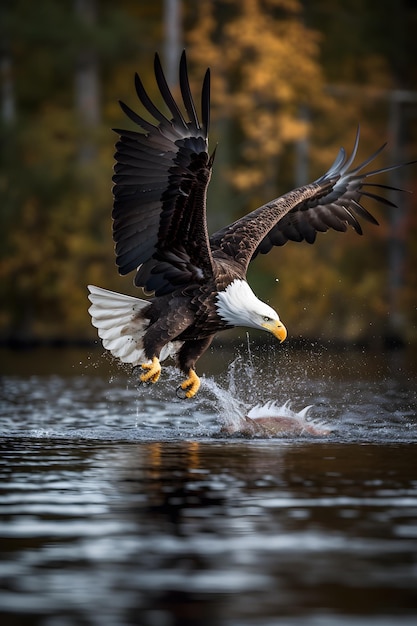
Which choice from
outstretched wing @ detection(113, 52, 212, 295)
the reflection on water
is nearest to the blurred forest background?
outstretched wing @ detection(113, 52, 212, 295)

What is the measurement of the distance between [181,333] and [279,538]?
417 centimetres

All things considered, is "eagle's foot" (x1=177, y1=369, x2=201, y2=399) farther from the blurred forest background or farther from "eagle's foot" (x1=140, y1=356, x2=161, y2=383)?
the blurred forest background

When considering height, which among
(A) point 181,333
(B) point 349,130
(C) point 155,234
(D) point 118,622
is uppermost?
(B) point 349,130

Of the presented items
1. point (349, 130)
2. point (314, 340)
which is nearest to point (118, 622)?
point (314, 340)

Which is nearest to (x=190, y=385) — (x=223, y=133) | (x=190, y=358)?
(x=190, y=358)

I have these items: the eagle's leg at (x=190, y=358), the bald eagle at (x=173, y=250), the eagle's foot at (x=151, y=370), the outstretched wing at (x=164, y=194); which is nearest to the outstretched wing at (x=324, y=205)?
the bald eagle at (x=173, y=250)

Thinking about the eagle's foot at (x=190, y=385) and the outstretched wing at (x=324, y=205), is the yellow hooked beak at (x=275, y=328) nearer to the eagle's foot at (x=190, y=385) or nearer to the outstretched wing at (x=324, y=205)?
the eagle's foot at (x=190, y=385)

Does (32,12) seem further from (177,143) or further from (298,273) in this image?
(177,143)

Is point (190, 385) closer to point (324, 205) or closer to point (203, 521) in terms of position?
point (324, 205)

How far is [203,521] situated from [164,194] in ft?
11.1

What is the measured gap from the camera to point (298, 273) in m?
28.3

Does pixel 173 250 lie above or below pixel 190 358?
above

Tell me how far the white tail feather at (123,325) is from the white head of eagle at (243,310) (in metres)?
0.61

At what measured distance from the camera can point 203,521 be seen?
6148 millimetres
